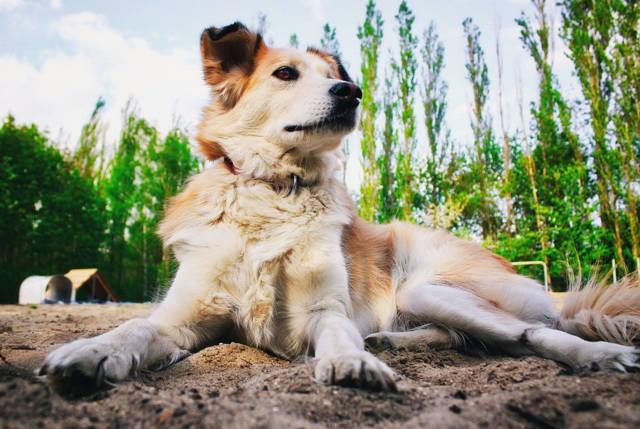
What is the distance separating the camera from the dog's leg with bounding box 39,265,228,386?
134cm

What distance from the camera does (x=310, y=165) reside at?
2.64 metres

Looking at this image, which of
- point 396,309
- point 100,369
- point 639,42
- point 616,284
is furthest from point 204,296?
point 639,42

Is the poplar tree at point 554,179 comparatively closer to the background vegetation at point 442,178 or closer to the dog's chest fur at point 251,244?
the background vegetation at point 442,178

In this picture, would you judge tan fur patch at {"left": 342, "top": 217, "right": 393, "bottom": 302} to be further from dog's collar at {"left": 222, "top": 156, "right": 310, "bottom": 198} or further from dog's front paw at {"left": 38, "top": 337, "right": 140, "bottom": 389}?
dog's front paw at {"left": 38, "top": 337, "right": 140, "bottom": 389}

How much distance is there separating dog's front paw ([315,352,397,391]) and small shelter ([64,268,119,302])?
11.0 meters

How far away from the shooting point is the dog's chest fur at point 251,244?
2.11 metres

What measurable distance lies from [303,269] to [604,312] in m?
1.58

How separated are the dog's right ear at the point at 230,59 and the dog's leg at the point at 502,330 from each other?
65.5 inches

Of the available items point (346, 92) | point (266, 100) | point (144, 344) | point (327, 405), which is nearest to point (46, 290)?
point (266, 100)

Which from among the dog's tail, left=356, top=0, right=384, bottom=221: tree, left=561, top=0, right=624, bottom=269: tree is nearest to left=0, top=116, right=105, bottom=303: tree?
left=356, top=0, right=384, bottom=221: tree

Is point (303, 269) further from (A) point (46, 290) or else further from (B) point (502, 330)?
(A) point (46, 290)

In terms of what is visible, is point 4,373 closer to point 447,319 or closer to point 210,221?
point 210,221

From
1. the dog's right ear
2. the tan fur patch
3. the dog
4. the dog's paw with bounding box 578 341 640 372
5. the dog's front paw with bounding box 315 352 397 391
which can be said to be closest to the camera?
the dog's front paw with bounding box 315 352 397 391

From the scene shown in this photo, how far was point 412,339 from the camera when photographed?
2396 mm
